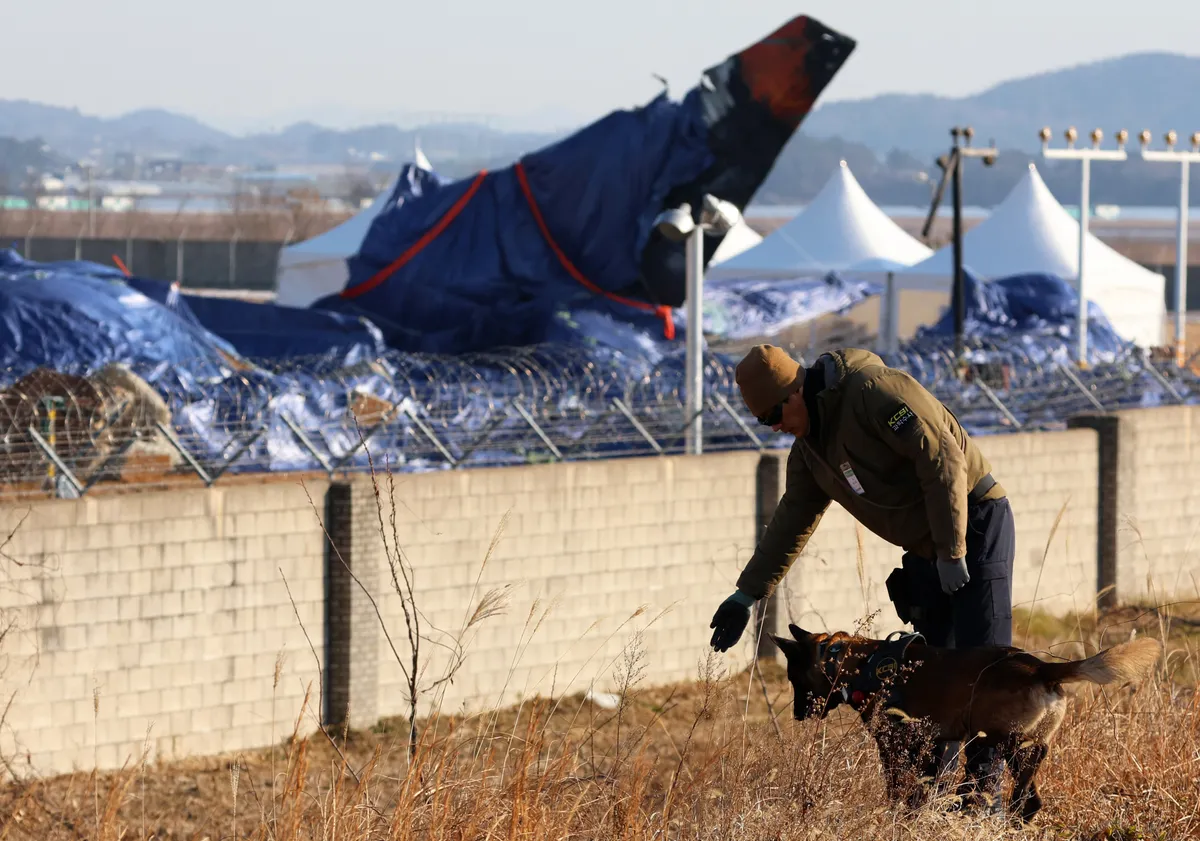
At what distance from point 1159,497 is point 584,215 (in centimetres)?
948

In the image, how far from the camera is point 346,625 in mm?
11359

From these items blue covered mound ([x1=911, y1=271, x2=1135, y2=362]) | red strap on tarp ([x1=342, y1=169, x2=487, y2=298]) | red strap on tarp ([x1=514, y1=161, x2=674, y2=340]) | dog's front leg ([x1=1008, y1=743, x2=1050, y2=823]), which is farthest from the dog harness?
blue covered mound ([x1=911, y1=271, x2=1135, y2=362])

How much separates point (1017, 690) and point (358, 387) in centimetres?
1143

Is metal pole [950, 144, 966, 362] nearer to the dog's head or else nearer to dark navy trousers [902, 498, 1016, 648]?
dark navy trousers [902, 498, 1016, 648]

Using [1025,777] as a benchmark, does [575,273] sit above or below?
above

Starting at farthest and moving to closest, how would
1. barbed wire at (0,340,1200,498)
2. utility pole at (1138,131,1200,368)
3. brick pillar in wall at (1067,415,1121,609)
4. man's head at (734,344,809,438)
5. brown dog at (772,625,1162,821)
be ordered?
utility pole at (1138,131,1200,368) → brick pillar in wall at (1067,415,1121,609) → barbed wire at (0,340,1200,498) → man's head at (734,344,809,438) → brown dog at (772,625,1162,821)

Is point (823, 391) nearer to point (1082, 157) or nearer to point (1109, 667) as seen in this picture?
point (1109, 667)

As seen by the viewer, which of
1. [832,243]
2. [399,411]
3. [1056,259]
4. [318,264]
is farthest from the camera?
[832,243]

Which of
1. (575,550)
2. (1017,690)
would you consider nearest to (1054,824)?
(1017,690)

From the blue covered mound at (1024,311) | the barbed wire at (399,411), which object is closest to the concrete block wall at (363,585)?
the barbed wire at (399,411)

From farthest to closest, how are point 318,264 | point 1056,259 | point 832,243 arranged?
point 832,243 → point 1056,259 → point 318,264

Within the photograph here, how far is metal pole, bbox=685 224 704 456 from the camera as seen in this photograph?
13781mm

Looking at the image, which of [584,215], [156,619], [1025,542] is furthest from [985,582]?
[584,215]

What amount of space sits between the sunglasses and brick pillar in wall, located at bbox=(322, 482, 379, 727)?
626cm
